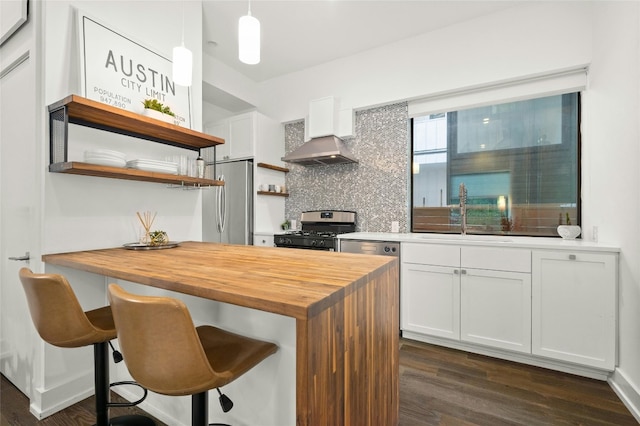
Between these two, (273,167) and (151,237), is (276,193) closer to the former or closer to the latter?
(273,167)

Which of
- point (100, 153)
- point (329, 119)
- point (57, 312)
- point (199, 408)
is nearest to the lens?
point (199, 408)

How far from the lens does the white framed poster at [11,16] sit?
5.94 feet

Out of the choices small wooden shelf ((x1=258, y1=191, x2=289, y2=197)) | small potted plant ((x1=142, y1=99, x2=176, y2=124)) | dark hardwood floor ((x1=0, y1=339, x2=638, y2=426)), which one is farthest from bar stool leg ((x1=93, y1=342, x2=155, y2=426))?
small wooden shelf ((x1=258, y1=191, x2=289, y2=197))

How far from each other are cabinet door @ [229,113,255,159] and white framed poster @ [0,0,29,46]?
7.43 feet

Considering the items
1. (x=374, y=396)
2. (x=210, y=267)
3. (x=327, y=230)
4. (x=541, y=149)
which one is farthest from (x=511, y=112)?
(x=210, y=267)

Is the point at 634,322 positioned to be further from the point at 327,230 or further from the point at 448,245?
the point at 327,230

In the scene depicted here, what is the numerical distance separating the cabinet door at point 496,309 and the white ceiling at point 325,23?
260 cm

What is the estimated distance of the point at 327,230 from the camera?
3822mm

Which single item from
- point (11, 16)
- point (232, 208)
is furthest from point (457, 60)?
point (11, 16)

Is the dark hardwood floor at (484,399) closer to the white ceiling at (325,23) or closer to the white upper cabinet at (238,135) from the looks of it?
the white upper cabinet at (238,135)

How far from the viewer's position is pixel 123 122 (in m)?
1.95

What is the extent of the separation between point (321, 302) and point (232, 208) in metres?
3.38

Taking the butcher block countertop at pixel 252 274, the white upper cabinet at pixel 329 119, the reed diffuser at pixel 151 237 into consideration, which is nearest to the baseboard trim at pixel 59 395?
the butcher block countertop at pixel 252 274

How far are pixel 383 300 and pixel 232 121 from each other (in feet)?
11.7
